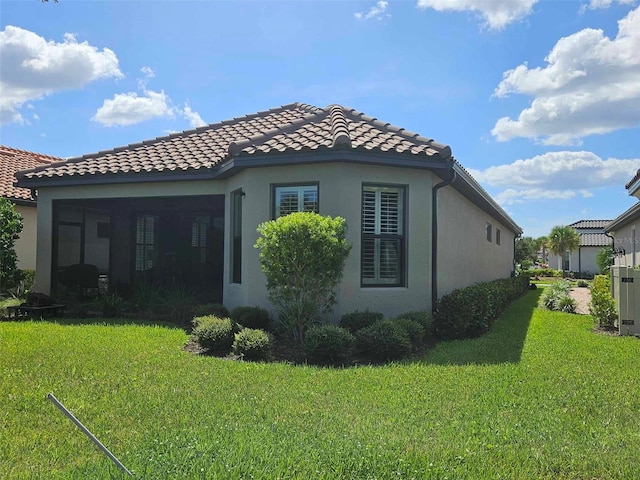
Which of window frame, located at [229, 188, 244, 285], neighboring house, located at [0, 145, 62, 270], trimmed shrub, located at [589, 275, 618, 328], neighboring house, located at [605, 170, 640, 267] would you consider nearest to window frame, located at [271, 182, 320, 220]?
window frame, located at [229, 188, 244, 285]

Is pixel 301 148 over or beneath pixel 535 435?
over

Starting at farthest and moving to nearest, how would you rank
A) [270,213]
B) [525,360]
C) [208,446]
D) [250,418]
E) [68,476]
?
[270,213], [525,360], [250,418], [208,446], [68,476]

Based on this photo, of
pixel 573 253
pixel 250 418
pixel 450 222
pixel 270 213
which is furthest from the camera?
pixel 573 253

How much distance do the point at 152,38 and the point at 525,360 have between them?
8.97m

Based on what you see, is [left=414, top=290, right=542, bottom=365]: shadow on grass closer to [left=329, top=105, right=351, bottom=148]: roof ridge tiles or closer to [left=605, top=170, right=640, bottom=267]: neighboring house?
[left=329, top=105, right=351, bottom=148]: roof ridge tiles

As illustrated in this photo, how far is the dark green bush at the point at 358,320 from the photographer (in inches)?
340

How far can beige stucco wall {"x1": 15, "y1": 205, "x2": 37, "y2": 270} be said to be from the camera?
55.0 feet

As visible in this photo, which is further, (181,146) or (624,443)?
(181,146)

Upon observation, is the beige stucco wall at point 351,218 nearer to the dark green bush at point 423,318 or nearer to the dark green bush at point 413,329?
the dark green bush at point 423,318

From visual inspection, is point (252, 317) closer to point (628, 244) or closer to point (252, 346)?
point (252, 346)

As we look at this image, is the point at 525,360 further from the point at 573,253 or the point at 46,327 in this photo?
the point at 573,253

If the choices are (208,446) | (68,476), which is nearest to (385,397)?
(208,446)

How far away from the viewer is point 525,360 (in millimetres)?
7438

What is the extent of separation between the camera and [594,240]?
1900 inches
